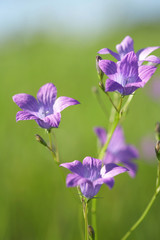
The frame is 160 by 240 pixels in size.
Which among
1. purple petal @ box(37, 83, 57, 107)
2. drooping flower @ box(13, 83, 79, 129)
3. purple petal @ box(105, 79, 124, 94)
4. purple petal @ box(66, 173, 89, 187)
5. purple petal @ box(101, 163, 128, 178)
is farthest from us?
purple petal @ box(37, 83, 57, 107)

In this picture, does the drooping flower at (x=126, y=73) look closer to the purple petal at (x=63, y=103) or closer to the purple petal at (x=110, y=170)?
the purple petal at (x=63, y=103)

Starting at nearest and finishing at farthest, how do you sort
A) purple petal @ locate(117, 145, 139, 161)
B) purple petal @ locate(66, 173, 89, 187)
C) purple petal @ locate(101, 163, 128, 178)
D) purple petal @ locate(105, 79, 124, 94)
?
1. purple petal @ locate(66, 173, 89, 187)
2. purple petal @ locate(101, 163, 128, 178)
3. purple petal @ locate(105, 79, 124, 94)
4. purple petal @ locate(117, 145, 139, 161)

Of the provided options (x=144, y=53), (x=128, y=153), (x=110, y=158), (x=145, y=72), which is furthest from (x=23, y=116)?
(x=128, y=153)

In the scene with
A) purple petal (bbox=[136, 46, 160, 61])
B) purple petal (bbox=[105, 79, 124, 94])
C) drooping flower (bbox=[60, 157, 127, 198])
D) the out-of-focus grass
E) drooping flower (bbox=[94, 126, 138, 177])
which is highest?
purple petal (bbox=[136, 46, 160, 61])

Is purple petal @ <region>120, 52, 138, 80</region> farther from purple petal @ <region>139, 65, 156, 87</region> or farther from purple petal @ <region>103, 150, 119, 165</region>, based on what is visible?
purple petal @ <region>103, 150, 119, 165</region>

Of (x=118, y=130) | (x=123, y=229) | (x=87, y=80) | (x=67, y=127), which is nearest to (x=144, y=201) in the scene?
(x=123, y=229)

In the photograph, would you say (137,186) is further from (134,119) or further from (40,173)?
(134,119)

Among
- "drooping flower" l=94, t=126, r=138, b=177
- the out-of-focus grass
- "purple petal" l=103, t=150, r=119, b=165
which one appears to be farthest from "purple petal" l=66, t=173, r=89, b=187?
"purple petal" l=103, t=150, r=119, b=165

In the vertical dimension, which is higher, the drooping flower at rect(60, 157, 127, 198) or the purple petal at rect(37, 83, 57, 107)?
the purple petal at rect(37, 83, 57, 107)
